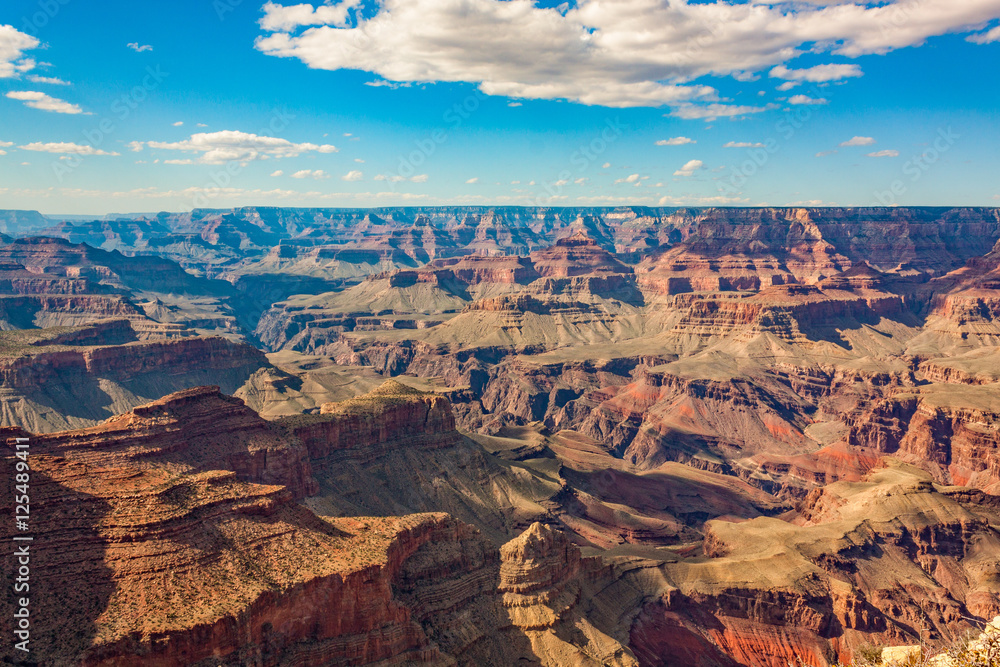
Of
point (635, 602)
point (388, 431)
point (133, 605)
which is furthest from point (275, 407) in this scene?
point (133, 605)

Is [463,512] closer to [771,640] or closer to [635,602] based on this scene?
[635,602]

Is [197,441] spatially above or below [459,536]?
above

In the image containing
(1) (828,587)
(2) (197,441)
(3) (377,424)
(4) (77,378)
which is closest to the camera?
(2) (197,441)

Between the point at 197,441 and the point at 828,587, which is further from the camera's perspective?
the point at 828,587

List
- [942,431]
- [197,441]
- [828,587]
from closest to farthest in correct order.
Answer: [197,441], [828,587], [942,431]

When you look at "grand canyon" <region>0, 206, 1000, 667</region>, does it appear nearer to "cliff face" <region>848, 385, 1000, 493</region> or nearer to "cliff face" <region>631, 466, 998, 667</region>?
"cliff face" <region>631, 466, 998, 667</region>

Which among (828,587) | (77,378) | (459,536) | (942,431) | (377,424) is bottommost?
Answer: (942,431)

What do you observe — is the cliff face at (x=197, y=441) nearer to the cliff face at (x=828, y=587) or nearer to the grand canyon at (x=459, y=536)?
the grand canyon at (x=459, y=536)

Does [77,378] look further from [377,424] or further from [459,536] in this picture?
[459,536]

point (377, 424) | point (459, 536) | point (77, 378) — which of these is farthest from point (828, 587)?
point (77, 378)

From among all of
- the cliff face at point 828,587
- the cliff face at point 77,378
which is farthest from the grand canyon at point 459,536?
the cliff face at point 77,378

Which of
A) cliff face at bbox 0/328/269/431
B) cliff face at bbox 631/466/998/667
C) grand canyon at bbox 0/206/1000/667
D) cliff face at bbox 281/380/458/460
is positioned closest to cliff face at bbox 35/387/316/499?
grand canyon at bbox 0/206/1000/667

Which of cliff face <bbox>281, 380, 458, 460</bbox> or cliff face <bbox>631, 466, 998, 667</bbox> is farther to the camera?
cliff face <bbox>281, 380, 458, 460</bbox>
